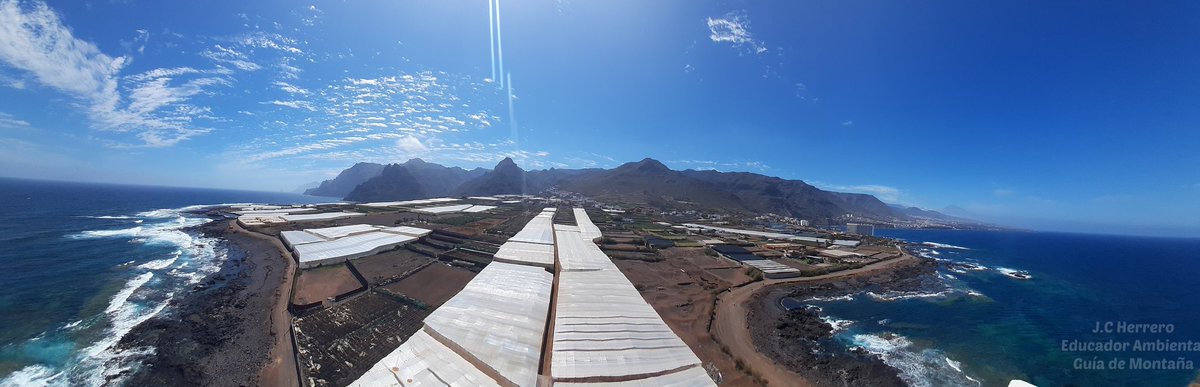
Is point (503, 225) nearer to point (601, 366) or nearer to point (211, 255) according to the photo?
point (211, 255)

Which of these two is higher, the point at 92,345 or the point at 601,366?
the point at 601,366

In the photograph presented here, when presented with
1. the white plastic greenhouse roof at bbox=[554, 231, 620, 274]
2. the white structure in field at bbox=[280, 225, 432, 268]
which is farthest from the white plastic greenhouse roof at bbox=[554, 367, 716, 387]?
the white structure in field at bbox=[280, 225, 432, 268]

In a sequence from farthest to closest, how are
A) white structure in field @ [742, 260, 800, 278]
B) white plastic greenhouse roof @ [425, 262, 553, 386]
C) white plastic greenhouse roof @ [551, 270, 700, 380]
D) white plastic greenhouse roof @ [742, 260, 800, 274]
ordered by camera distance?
white plastic greenhouse roof @ [742, 260, 800, 274]
white structure in field @ [742, 260, 800, 278]
white plastic greenhouse roof @ [425, 262, 553, 386]
white plastic greenhouse roof @ [551, 270, 700, 380]

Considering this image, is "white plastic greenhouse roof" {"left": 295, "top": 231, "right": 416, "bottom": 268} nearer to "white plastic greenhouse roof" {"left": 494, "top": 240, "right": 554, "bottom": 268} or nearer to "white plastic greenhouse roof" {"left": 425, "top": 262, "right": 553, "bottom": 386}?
"white plastic greenhouse roof" {"left": 494, "top": 240, "right": 554, "bottom": 268}

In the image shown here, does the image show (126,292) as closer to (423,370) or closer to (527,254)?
(527,254)

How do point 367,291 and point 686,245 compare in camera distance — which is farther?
point 686,245

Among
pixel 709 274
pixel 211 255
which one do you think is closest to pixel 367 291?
pixel 211 255

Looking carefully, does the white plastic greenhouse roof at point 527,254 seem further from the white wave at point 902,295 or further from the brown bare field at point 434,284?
the white wave at point 902,295
